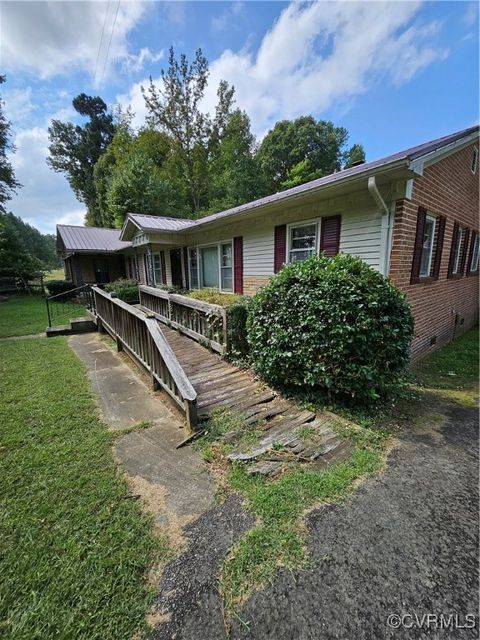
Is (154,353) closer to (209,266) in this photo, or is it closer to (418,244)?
(418,244)

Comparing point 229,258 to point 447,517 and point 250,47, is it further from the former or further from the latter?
point 250,47

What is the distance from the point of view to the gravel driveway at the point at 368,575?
140 centimetres

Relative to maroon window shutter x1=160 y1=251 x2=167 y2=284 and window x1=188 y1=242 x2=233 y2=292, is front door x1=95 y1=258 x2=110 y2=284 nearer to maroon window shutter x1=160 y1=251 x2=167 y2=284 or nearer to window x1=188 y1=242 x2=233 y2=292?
maroon window shutter x1=160 y1=251 x2=167 y2=284

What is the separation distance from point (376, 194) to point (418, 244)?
1.45m

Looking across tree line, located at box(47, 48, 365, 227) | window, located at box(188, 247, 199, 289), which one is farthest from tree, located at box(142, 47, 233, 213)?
window, located at box(188, 247, 199, 289)

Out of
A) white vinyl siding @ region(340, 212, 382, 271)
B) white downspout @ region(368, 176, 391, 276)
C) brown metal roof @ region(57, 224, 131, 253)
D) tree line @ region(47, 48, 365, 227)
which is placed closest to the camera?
white downspout @ region(368, 176, 391, 276)

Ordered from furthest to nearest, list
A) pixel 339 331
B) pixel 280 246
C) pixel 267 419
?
pixel 280 246 < pixel 267 419 < pixel 339 331

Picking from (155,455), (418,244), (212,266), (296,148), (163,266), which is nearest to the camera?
(155,455)

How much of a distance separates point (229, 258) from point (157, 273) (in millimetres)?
6750

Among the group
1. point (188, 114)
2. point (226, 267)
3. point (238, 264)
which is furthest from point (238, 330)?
point (188, 114)

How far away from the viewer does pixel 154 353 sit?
4145 mm

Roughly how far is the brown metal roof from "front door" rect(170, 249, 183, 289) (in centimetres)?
597

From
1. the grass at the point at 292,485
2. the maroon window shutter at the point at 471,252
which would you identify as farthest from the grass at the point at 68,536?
the maroon window shutter at the point at 471,252

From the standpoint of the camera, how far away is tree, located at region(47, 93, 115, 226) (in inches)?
1236
